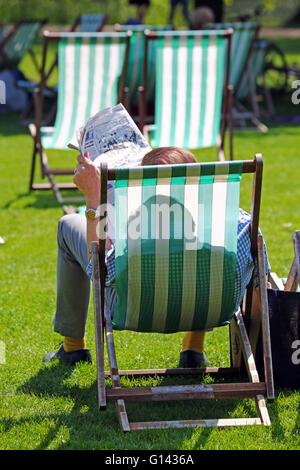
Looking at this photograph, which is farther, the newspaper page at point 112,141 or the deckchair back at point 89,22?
the deckchair back at point 89,22

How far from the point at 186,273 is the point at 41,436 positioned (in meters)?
0.77

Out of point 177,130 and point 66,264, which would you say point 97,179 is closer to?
point 66,264

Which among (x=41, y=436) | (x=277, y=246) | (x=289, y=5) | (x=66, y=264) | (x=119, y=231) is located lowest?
(x=289, y=5)

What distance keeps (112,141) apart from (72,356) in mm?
954

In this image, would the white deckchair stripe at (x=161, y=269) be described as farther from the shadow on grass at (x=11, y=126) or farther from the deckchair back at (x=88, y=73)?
the shadow on grass at (x=11, y=126)

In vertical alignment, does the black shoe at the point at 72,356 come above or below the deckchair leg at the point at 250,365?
below

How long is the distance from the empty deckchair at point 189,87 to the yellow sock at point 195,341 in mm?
3243

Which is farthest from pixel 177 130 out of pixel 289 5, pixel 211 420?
pixel 289 5

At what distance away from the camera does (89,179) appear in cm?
296

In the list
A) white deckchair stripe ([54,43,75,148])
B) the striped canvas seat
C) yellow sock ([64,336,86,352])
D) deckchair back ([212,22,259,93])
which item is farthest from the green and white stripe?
the striped canvas seat

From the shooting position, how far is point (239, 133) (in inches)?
363

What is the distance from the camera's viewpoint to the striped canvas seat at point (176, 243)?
8.87 feet

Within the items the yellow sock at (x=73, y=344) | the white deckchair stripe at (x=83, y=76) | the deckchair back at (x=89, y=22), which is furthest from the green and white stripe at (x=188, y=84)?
the deckchair back at (x=89, y=22)

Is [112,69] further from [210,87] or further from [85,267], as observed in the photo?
[85,267]
